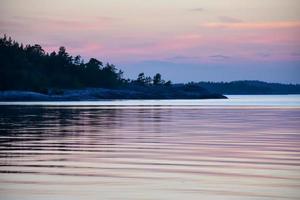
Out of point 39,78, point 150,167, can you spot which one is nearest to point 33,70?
point 39,78

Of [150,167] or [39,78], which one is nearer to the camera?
[150,167]

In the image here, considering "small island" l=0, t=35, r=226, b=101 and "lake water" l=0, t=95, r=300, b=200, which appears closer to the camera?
"lake water" l=0, t=95, r=300, b=200

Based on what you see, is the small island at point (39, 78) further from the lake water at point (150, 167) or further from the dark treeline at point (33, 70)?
the lake water at point (150, 167)

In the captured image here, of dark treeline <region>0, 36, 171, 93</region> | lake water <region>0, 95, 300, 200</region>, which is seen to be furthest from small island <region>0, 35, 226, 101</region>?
lake water <region>0, 95, 300, 200</region>

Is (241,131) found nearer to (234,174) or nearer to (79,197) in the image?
(234,174)

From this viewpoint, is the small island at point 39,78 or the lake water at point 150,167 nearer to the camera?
the lake water at point 150,167

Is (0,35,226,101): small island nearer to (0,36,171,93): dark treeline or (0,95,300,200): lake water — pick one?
(0,36,171,93): dark treeline

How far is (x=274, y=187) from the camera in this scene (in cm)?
1512

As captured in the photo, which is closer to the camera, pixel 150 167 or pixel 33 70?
pixel 150 167

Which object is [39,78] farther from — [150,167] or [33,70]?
[150,167]

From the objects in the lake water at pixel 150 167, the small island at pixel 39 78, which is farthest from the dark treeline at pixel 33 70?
the lake water at pixel 150 167

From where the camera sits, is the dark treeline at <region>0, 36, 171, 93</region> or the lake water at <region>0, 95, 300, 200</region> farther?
the dark treeline at <region>0, 36, 171, 93</region>

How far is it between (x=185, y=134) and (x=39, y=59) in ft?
541

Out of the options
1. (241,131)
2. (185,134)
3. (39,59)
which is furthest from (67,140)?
(39,59)
